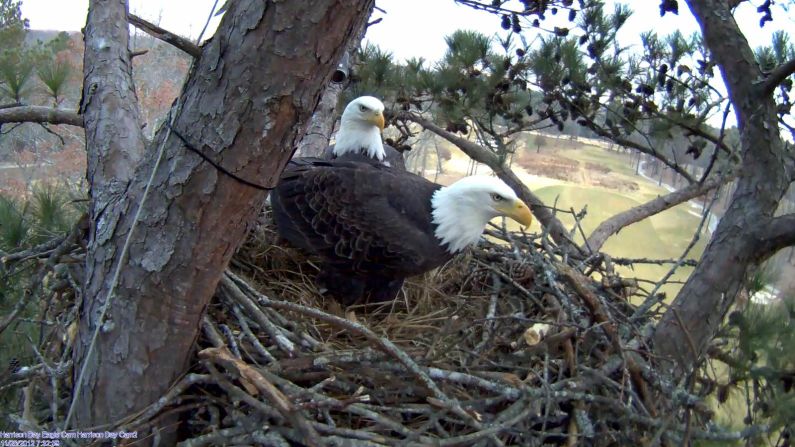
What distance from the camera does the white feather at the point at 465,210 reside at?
2162 mm

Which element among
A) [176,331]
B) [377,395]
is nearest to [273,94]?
[176,331]

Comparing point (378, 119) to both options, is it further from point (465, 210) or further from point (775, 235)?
point (775, 235)

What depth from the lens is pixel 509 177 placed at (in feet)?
9.63

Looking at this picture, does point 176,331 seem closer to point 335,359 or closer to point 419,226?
point 335,359

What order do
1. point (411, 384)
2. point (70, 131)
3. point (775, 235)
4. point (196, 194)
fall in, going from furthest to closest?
point (70, 131)
point (775, 235)
point (411, 384)
point (196, 194)

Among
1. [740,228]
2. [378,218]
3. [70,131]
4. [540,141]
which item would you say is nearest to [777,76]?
[740,228]

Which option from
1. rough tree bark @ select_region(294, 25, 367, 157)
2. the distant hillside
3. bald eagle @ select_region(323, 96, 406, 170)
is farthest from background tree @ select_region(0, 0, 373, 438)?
the distant hillside

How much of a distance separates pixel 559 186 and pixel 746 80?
267 centimetres

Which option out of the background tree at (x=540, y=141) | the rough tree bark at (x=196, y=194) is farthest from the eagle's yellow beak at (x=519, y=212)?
the background tree at (x=540, y=141)

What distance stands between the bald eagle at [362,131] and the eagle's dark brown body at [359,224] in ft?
1.74

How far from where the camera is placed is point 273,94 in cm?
108

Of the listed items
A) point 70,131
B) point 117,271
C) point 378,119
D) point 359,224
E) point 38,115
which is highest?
point 378,119

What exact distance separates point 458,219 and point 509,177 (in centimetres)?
86

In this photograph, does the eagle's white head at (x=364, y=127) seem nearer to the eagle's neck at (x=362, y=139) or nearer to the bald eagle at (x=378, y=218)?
the eagle's neck at (x=362, y=139)
